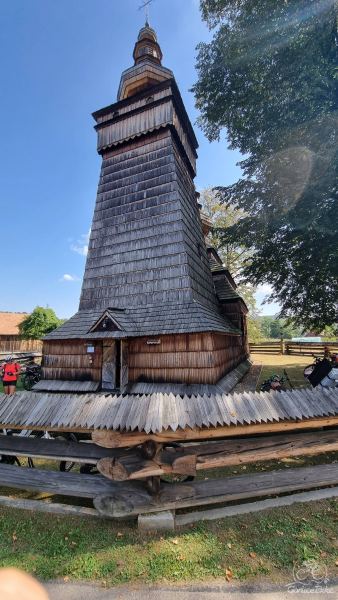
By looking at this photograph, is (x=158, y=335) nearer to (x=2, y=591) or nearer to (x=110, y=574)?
(x=110, y=574)

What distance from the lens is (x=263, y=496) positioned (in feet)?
16.5

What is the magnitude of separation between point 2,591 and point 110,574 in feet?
5.84

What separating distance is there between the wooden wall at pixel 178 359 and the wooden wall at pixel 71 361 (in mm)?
1652

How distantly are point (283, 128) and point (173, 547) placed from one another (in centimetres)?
1462

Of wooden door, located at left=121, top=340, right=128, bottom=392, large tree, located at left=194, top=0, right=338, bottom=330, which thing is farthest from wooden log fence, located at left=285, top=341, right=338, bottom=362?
wooden door, located at left=121, top=340, right=128, bottom=392

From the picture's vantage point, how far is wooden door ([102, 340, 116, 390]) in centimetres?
1112

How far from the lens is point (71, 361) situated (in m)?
12.2

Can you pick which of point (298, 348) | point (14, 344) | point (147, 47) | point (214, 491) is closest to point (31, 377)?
point (214, 491)

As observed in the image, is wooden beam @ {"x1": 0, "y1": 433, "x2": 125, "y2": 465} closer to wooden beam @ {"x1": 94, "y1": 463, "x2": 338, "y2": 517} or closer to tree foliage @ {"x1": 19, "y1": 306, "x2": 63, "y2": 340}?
wooden beam @ {"x1": 94, "y1": 463, "x2": 338, "y2": 517}

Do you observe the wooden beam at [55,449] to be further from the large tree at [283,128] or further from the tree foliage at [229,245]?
the tree foliage at [229,245]

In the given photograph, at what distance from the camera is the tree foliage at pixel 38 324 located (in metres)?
36.8

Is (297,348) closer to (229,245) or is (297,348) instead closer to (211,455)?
(229,245)

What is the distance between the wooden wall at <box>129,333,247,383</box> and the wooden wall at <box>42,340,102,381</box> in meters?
1.65

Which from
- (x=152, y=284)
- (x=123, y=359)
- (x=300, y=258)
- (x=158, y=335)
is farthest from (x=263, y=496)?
(x=300, y=258)
